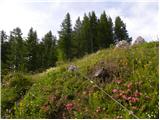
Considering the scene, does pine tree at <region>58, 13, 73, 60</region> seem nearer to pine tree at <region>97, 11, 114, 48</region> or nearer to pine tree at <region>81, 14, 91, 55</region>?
pine tree at <region>81, 14, 91, 55</region>

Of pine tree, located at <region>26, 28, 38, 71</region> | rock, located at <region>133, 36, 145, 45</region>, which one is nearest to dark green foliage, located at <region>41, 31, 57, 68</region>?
pine tree, located at <region>26, 28, 38, 71</region>

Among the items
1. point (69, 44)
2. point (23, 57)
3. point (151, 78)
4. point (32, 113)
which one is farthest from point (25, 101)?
point (69, 44)

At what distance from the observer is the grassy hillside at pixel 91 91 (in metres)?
11.2

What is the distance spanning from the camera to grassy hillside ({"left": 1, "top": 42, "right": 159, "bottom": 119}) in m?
11.2

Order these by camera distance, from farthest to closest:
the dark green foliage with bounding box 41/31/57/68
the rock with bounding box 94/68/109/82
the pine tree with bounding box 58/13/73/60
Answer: the dark green foliage with bounding box 41/31/57/68
the pine tree with bounding box 58/13/73/60
the rock with bounding box 94/68/109/82

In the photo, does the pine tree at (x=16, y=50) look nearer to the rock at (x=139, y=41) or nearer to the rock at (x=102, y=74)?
the rock at (x=139, y=41)

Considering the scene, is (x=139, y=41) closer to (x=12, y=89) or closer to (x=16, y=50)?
(x=12, y=89)

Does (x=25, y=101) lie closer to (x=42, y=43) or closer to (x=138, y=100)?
(x=138, y=100)

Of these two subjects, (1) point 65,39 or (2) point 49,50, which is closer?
(1) point 65,39

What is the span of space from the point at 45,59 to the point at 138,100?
4903cm

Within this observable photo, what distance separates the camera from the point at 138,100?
11219mm

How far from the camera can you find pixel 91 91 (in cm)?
1282

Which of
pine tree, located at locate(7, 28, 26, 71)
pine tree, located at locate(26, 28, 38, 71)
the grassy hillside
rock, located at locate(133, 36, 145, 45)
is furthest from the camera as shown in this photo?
pine tree, located at locate(26, 28, 38, 71)

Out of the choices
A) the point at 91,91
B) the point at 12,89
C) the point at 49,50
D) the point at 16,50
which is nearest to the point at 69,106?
the point at 91,91
